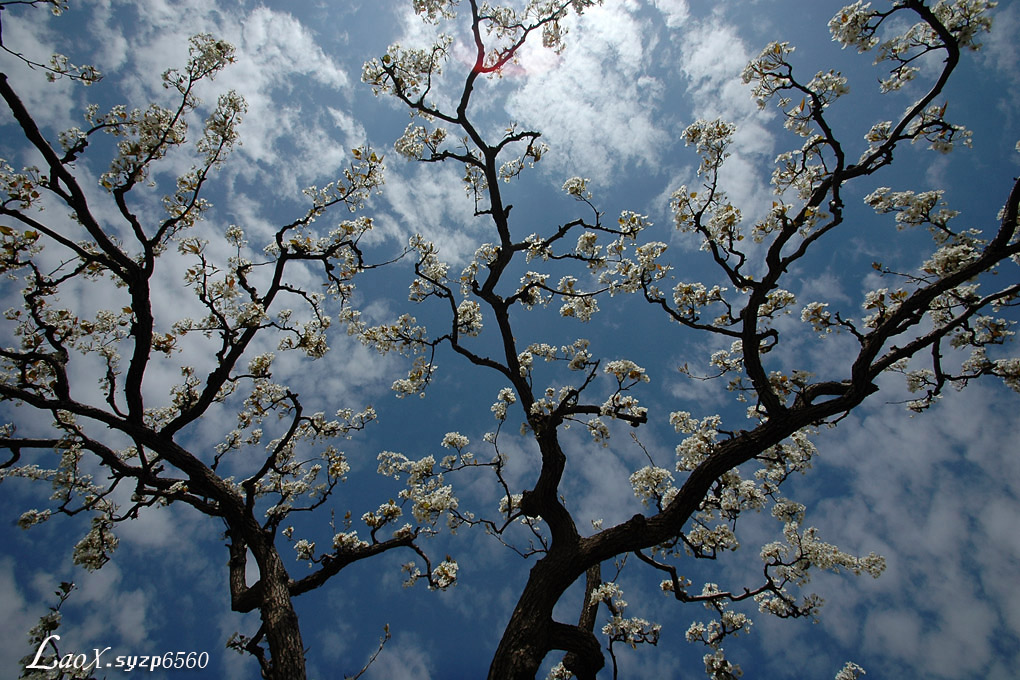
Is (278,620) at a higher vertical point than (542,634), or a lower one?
lower

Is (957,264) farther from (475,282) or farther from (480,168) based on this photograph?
(480,168)

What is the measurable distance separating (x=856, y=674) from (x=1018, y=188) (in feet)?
41.8

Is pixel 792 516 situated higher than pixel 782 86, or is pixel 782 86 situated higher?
pixel 782 86

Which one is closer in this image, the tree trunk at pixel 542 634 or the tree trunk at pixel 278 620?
the tree trunk at pixel 542 634

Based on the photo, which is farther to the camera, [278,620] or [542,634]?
[278,620]

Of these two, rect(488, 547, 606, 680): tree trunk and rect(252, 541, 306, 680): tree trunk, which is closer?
rect(488, 547, 606, 680): tree trunk

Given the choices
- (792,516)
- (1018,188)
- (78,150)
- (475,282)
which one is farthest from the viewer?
(475,282)

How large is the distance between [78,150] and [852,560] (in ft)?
56.2

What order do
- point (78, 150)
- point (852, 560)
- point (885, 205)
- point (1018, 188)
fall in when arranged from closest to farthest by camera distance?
point (1018, 188) < point (78, 150) < point (885, 205) < point (852, 560)

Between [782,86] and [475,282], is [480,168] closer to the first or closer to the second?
[475,282]

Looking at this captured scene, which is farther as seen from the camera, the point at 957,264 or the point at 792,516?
the point at 792,516

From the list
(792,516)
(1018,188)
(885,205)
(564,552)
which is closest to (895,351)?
(1018,188)

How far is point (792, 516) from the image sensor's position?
9125 mm

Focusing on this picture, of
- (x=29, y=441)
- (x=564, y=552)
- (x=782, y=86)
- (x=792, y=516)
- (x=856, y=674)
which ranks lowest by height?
(x=856, y=674)
